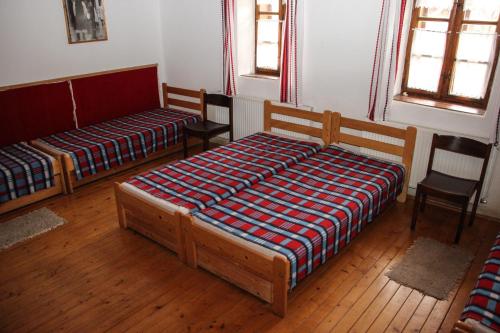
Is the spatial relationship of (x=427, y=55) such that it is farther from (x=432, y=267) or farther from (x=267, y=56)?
(x=432, y=267)

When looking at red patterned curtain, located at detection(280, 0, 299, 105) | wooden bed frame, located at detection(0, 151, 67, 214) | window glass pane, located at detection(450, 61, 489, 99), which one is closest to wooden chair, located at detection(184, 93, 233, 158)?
red patterned curtain, located at detection(280, 0, 299, 105)

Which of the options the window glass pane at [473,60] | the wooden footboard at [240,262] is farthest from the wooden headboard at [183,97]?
the window glass pane at [473,60]

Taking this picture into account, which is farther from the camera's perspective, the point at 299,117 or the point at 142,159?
the point at 142,159

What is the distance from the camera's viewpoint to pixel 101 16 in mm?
5094

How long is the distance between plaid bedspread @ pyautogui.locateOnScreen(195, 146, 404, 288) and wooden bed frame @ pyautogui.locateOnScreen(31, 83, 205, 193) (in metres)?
1.93

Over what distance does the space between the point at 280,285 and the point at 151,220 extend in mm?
1305

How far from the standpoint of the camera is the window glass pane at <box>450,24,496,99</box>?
373cm

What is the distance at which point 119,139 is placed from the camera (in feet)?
15.7

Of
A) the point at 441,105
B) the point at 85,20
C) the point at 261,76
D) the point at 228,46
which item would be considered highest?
the point at 85,20

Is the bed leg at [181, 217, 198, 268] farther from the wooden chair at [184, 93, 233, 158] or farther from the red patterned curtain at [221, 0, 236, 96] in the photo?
the red patterned curtain at [221, 0, 236, 96]

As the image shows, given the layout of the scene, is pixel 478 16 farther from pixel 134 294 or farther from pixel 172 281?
pixel 134 294

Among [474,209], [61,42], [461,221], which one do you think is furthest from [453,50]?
[61,42]

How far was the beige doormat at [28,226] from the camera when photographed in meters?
3.64

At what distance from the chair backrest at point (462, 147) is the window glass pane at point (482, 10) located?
3.52 feet
